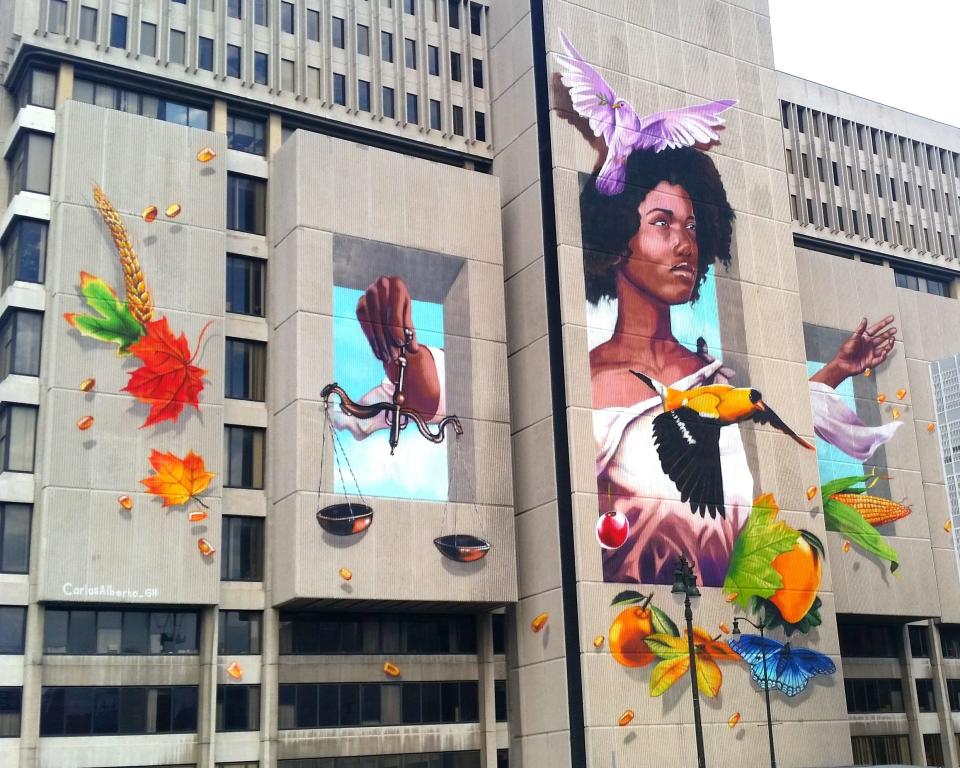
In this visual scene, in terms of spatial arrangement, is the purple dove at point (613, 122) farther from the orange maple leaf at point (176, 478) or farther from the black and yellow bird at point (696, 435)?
the orange maple leaf at point (176, 478)

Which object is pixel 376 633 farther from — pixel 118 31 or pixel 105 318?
pixel 118 31

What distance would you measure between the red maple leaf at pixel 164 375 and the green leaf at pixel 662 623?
23797 mm

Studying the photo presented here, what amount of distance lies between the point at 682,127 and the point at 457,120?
12573 mm

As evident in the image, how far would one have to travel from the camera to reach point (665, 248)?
66.5 m

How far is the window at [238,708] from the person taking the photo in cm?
5456

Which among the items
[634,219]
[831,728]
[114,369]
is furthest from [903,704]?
[114,369]

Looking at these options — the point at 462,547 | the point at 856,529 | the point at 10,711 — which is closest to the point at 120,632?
the point at 10,711

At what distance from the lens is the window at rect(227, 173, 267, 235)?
61.6 meters

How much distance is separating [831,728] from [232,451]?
33318 millimetres

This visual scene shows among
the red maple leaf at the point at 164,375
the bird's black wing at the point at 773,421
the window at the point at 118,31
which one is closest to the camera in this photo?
the red maple leaf at the point at 164,375

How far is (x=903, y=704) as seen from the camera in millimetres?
75188

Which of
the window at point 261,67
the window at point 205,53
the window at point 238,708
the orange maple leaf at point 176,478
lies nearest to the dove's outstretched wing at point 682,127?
the window at point 261,67

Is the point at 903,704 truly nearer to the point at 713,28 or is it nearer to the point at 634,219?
the point at 634,219

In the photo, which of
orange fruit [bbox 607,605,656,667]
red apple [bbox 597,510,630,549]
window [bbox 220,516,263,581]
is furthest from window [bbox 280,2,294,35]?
orange fruit [bbox 607,605,656,667]
